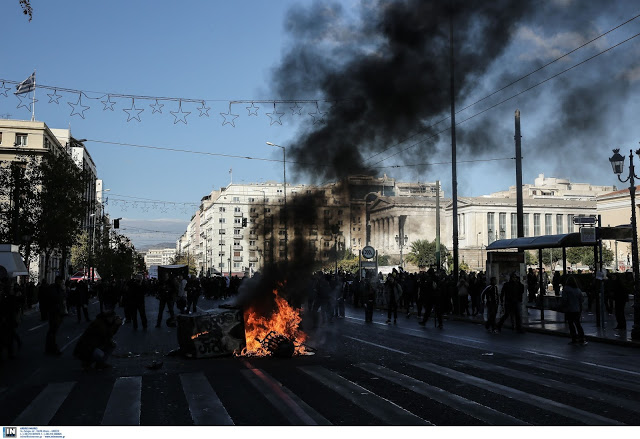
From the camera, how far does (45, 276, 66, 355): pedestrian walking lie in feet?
44.5

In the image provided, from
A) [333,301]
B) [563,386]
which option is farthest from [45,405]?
[333,301]

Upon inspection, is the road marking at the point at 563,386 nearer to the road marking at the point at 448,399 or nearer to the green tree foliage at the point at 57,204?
the road marking at the point at 448,399

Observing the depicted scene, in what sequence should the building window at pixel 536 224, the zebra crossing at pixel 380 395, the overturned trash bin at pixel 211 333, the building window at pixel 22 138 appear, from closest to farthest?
the zebra crossing at pixel 380 395 → the overturned trash bin at pixel 211 333 → the building window at pixel 22 138 → the building window at pixel 536 224

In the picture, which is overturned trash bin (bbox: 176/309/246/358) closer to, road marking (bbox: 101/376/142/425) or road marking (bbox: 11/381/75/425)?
road marking (bbox: 101/376/142/425)

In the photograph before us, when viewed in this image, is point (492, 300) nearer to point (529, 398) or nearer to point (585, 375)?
point (585, 375)

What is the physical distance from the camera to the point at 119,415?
6.99 meters

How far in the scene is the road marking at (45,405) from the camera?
6824 mm

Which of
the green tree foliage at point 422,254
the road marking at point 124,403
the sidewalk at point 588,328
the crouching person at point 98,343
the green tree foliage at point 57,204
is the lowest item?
the sidewalk at point 588,328

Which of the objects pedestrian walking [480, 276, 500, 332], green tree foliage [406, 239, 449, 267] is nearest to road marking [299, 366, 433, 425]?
pedestrian walking [480, 276, 500, 332]

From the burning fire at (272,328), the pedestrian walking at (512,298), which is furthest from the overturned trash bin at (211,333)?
the pedestrian walking at (512,298)

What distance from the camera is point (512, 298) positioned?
18.0 metres

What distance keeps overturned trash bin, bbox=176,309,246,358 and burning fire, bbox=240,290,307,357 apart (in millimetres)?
413

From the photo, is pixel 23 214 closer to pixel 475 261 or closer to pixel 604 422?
pixel 604 422

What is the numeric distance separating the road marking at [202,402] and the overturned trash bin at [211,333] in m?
1.96
